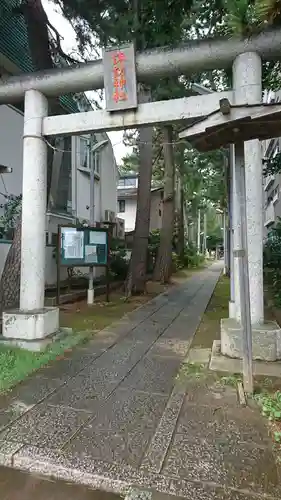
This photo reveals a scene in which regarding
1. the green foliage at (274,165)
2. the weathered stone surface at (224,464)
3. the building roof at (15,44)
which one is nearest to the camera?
the weathered stone surface at (224,464)

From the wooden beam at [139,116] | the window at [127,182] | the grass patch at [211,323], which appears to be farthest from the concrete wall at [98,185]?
the window at [127,182]

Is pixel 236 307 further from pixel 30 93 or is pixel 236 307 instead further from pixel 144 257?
pixel 144 257

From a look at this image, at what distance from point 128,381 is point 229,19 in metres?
4.54

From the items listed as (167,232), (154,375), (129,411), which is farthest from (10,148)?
(129,411)

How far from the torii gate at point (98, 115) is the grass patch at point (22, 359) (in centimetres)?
27

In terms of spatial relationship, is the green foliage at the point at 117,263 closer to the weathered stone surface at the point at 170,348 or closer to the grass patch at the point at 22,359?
the weathered stone surface at the point at 170,348

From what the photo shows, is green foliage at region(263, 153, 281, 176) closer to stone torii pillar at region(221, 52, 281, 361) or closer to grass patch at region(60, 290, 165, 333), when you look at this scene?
stone torii pillar at region(221, 52, 281, 361)

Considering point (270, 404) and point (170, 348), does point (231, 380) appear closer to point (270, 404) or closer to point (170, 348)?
point (270, 404)

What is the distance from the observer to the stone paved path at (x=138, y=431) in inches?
87.4

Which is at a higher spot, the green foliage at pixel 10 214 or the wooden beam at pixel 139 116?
the wooden beam at pixel 139 116

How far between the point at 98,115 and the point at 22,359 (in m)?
3.55

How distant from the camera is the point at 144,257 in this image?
1107 centimetres

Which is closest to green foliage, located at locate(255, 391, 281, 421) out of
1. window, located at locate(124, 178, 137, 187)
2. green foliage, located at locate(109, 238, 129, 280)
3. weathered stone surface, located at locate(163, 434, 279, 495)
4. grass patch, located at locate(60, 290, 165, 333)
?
weathered stone surface, located at locate(163, 434, 279, 495)

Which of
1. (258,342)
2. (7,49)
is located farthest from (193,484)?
(7,49)
